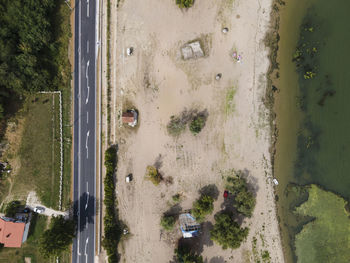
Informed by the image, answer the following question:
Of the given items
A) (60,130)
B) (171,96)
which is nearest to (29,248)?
(60,130)

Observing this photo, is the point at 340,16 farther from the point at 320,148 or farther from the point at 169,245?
the point at 169,245

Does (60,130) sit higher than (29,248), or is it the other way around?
(60,130)

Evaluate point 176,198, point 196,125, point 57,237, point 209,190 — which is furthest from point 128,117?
point 57,237

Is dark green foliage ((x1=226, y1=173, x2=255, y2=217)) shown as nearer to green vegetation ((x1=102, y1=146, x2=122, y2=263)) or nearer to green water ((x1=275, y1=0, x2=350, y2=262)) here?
green water ((x1=275, y1=0, x2=350, y2=262))

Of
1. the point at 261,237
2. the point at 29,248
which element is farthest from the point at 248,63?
the point at 29,248

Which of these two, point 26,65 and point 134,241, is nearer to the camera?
point 26,65

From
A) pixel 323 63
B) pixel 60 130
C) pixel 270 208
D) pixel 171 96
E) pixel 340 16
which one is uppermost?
pixel 340 16

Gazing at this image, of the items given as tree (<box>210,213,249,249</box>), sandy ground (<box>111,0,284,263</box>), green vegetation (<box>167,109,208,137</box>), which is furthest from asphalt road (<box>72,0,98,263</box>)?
tree (<box>210,213,249,249</box>)

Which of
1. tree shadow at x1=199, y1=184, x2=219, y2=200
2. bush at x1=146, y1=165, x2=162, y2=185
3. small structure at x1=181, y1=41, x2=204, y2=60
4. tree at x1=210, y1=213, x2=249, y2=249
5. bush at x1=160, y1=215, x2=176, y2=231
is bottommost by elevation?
tree at x1=210, y1=213, x2=249, y2=249
